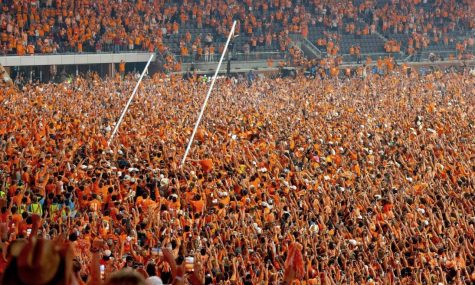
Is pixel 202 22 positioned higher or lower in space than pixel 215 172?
higher

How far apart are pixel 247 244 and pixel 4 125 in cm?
865

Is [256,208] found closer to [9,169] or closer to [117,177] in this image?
[117,177]

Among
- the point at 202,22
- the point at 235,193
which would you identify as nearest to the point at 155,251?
the point at 235,193

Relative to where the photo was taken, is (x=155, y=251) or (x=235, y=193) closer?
(x=155, y=251)

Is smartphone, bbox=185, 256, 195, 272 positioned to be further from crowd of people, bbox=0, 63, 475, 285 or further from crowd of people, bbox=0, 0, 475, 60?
crowd of people, bbox=0, 0, 475, 60

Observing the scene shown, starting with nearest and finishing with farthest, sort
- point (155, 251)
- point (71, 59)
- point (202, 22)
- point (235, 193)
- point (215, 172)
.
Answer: point (155, 251) → point (235, 193) → point (215, 172) → point (71, 59) → point (202, 22)

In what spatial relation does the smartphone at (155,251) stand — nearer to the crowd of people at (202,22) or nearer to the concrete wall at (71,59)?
the concrete wall at (71,59)

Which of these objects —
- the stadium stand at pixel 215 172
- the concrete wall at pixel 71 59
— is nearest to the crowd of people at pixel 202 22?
the stadium stand at pixel 215 172

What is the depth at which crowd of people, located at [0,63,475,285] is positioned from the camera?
7.80 metres

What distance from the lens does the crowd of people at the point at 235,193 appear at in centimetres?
780

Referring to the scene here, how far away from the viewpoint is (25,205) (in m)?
10.1

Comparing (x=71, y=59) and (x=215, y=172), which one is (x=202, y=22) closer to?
(x=71, y=59)

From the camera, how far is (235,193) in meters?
11.3

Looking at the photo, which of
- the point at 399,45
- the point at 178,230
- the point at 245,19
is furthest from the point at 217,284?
the point at 399,45
